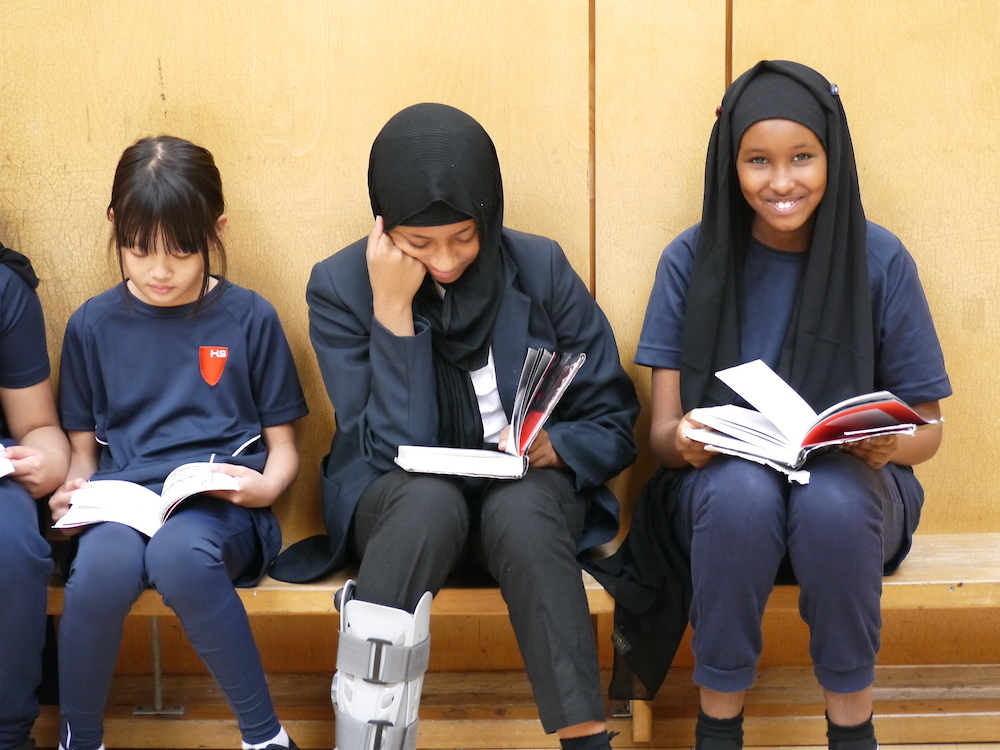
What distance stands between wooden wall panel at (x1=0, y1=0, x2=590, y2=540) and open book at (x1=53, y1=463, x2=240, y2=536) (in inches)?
24.0

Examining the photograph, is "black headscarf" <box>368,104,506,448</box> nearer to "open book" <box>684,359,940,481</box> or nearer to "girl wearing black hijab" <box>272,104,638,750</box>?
"girl wearing black hijab" <box>272,104,638,750</box>

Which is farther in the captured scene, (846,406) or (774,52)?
(774,52)

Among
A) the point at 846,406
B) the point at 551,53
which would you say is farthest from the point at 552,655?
the point at 551,53

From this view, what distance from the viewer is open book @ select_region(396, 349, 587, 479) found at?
189 centimetres

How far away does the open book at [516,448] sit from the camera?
1.89 m

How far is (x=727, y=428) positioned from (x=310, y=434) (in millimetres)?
1070

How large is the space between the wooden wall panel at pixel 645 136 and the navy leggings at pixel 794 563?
2.06ft

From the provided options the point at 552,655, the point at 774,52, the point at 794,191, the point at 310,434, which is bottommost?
the point at 552,655

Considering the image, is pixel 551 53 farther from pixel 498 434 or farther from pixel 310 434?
pixel 310 434

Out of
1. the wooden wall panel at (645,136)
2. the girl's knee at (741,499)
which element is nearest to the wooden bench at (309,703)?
the girl's knee at (741,499)

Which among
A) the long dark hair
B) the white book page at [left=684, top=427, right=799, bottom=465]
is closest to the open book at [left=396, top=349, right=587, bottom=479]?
the white book page at [left=684, top=427, right=799, bottom=465]

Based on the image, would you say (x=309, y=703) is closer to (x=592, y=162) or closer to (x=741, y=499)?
(x=741, y=499)

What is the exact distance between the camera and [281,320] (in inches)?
96.4

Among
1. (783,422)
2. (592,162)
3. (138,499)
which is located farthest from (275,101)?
(783,422)
